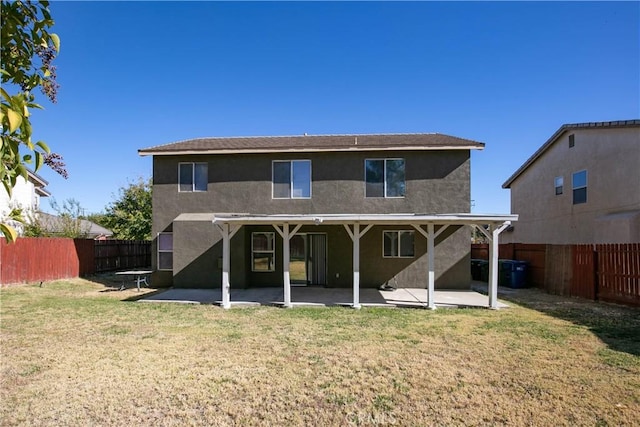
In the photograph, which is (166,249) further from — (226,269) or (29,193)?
(29,193)

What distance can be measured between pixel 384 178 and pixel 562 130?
10544 mm

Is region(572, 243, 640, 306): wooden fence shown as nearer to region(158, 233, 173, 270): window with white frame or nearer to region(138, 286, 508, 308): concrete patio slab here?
region(138, 286, 508, 308): concrete patio slab

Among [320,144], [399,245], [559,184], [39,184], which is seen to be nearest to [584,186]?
[559,184]

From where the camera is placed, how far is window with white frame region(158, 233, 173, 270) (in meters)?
14.1

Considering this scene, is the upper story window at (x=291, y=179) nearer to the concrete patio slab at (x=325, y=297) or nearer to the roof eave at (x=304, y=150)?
the roof eave at (x=304, y=150)

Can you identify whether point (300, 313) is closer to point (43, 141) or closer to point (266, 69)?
point (43, 141)

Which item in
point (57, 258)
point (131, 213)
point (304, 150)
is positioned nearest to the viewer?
point (304, 150)

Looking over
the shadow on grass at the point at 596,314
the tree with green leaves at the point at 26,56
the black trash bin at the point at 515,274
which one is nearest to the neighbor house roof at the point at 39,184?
the tree with green leaves at the point at 26,56

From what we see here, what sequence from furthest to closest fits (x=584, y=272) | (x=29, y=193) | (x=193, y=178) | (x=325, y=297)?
(x=29, y=193), (x=193, y=178), (x=584, y=272), (x=325, y=297)

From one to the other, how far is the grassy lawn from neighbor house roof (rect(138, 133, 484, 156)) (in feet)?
20.9

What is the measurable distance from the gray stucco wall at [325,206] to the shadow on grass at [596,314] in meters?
2.53

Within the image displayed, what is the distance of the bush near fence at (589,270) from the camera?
10398 millimetres

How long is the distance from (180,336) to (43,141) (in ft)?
22.1

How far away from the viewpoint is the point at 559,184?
60.4 ft
